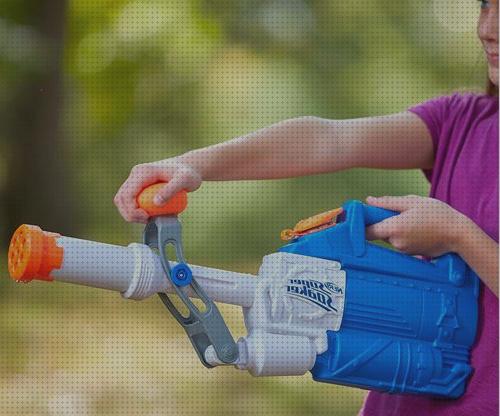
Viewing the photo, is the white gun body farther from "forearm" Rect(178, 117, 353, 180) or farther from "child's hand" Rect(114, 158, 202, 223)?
"forearm" Rect(178, 117, 353, 180)

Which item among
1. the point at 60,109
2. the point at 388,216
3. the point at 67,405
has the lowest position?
A: the point at 67,405

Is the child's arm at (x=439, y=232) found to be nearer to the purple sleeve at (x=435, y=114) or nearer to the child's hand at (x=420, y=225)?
the child's hand at (x=420, y=225)

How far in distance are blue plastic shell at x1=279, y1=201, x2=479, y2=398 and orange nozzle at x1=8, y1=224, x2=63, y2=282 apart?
10.7 inches

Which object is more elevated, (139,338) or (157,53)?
(157,53)

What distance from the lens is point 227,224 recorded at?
14.4 ft

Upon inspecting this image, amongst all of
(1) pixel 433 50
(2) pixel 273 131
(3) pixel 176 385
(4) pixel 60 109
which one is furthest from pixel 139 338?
(2) pixel 273 131

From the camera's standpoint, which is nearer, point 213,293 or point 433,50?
point 213,293

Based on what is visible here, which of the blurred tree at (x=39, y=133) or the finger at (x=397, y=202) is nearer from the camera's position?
the finger at (x=397, y=202)

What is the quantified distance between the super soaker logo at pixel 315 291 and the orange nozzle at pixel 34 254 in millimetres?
255

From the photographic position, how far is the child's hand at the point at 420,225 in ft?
3.67

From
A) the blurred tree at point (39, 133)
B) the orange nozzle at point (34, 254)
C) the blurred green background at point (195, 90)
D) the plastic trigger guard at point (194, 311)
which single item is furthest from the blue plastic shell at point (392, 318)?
the blurred tree at point (39, 133)

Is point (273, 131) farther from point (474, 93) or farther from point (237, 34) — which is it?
point (237, 34)

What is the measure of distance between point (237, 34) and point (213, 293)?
362 centimetres

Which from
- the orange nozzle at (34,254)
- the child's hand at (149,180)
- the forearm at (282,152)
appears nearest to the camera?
the orange nozzle at (34,254)
